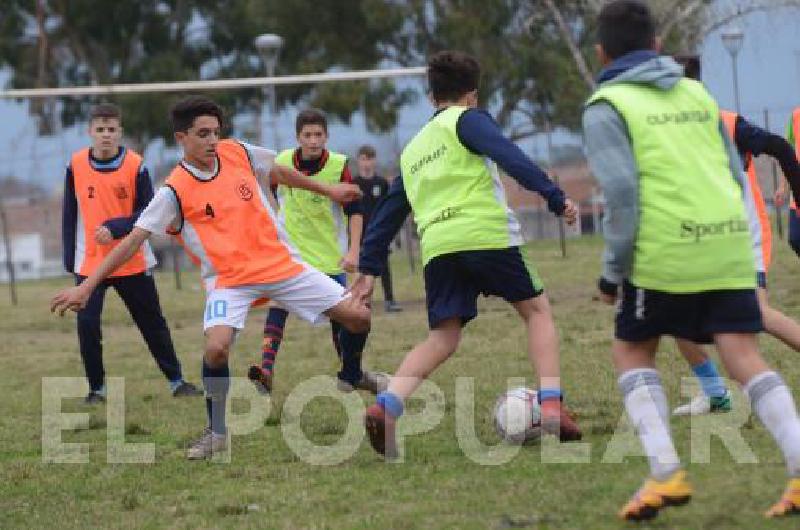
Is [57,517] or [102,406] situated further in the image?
[102,406]

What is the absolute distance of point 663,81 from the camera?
5.48 m

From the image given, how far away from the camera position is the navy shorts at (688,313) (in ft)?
17.9

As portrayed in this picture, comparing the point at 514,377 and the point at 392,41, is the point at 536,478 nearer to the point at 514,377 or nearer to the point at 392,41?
the point at 514,377

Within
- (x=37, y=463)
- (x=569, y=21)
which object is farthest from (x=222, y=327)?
(x=569, y=21)

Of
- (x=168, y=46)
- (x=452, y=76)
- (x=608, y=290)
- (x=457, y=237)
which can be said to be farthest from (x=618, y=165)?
(x=168, y=46)

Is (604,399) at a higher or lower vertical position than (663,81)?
lower

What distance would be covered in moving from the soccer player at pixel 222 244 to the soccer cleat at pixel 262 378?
1804mm

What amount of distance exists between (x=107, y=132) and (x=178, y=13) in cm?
4111

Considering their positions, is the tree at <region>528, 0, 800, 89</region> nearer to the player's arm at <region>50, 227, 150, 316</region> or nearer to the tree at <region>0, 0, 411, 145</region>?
the tree at <region>0, 0, 411, 145</region>

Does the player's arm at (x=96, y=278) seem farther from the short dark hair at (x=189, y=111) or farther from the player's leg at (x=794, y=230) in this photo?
the player's leg at (x=794, y=230)

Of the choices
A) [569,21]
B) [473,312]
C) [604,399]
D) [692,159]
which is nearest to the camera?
[692,159]

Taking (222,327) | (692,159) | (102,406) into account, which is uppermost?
(692,159)

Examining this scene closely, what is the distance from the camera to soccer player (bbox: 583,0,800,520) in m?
5.40

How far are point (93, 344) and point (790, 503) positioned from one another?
21.3 feet
